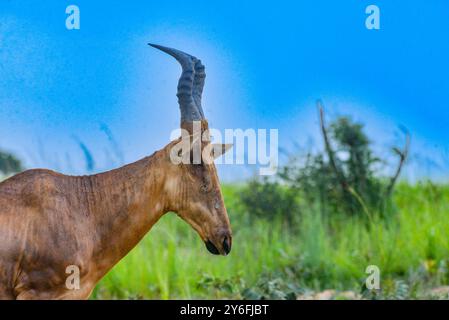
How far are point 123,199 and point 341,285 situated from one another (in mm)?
4406

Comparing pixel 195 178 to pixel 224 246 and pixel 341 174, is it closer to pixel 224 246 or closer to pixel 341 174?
pixel 224 246

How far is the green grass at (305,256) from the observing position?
28.2 ft

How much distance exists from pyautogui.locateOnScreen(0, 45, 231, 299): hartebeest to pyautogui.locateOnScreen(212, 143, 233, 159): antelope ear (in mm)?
15

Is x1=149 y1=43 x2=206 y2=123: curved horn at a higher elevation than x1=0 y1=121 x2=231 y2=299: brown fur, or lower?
higher

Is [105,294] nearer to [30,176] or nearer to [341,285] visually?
[341,285]

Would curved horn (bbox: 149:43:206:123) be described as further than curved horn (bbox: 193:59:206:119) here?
No

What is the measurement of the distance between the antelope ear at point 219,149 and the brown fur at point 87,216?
0.40 ft

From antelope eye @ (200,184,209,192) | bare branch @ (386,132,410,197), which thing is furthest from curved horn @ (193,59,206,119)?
bare branch @ (386,132,410,197)

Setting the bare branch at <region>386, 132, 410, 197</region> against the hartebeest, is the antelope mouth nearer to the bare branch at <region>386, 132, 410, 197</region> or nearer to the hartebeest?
the hartebeest

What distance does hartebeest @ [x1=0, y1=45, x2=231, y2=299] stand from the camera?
459 cm

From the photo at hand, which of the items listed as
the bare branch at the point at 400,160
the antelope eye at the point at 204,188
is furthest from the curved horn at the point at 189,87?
the bare branch at the point at 400,160
